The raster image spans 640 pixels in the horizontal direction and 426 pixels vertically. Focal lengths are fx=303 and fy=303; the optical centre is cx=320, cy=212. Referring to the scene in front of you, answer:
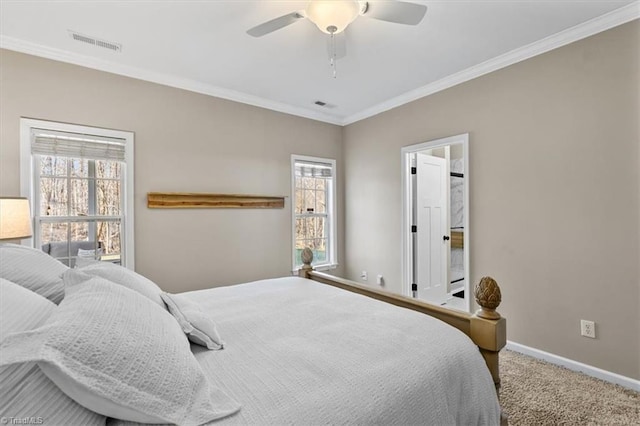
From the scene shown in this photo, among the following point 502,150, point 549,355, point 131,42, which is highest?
point 131,42

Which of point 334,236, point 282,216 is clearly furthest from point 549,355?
point 282,216

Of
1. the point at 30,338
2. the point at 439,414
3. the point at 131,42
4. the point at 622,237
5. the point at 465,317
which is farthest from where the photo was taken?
the point at 131,42

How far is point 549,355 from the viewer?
2586 millimetres

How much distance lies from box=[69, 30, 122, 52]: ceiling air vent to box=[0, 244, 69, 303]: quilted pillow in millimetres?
2052

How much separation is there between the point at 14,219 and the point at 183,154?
154cm

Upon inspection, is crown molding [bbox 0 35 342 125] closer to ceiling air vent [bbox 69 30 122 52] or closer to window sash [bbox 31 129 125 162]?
ceiling air vent [bbox 69 30 122 52]

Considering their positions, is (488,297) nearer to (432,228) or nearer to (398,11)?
(398,11)

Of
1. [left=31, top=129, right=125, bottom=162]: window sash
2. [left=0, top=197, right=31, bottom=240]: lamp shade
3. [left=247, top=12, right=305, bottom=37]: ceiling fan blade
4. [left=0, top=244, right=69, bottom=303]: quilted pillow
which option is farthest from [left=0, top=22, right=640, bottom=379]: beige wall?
[left=0, top=244, right=69, bottom=303]: quilted pillow

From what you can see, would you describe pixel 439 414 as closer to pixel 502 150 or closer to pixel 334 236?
pixel 502 150

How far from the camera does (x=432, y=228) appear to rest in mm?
4160

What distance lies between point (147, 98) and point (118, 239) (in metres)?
→ 1.47

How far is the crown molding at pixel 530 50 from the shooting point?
2.21m

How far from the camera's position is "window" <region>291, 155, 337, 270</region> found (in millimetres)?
4293

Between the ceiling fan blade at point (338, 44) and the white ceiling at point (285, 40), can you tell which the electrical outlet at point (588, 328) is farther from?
the ceiling fan blade at point (338, 44)
